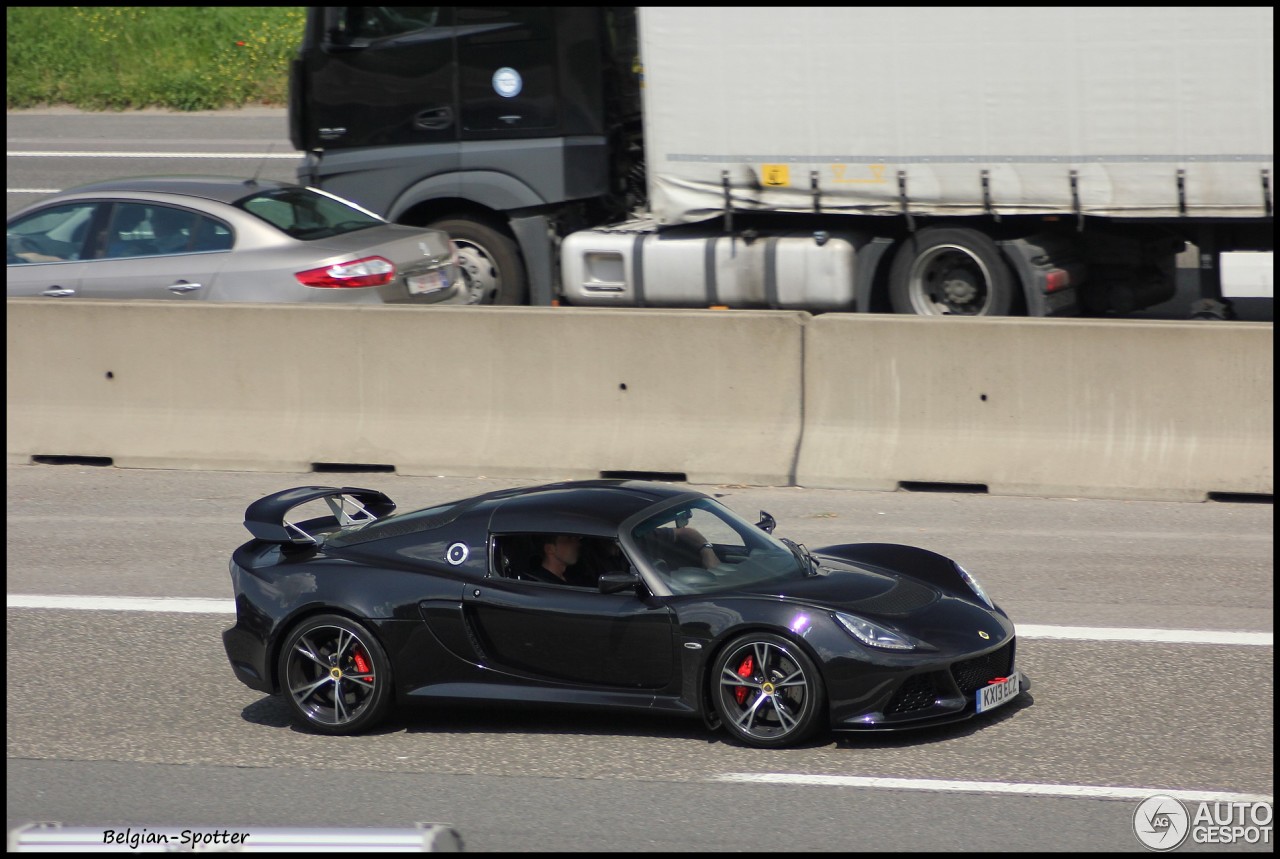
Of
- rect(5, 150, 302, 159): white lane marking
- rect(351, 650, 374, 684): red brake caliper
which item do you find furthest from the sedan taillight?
rect(5, 150, 302, 159): white lane marking

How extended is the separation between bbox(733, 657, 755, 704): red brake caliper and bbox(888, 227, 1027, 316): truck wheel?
289 inches

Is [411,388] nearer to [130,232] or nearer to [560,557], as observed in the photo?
[130,232]

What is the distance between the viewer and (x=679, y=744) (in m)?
6.37

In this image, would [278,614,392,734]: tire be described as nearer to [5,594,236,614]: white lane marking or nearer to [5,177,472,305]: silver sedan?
[5,594,236,614]: white lane marking

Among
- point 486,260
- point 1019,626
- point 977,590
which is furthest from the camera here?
point 486,260

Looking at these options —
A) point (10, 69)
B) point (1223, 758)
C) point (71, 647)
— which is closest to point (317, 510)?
point (71, 647)

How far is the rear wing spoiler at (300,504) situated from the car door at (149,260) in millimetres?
4926

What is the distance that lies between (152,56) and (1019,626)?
25259mm

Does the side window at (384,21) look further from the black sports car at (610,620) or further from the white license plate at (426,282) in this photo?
the black sports car at (610,620)

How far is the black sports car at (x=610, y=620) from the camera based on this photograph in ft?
20.2

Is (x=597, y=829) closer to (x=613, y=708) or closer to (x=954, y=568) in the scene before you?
(x=613, y=708)

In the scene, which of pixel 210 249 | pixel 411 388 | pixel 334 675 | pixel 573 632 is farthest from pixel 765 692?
pixel 210 249

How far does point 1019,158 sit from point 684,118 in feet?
9.55

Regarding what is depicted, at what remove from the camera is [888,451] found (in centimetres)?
1048
